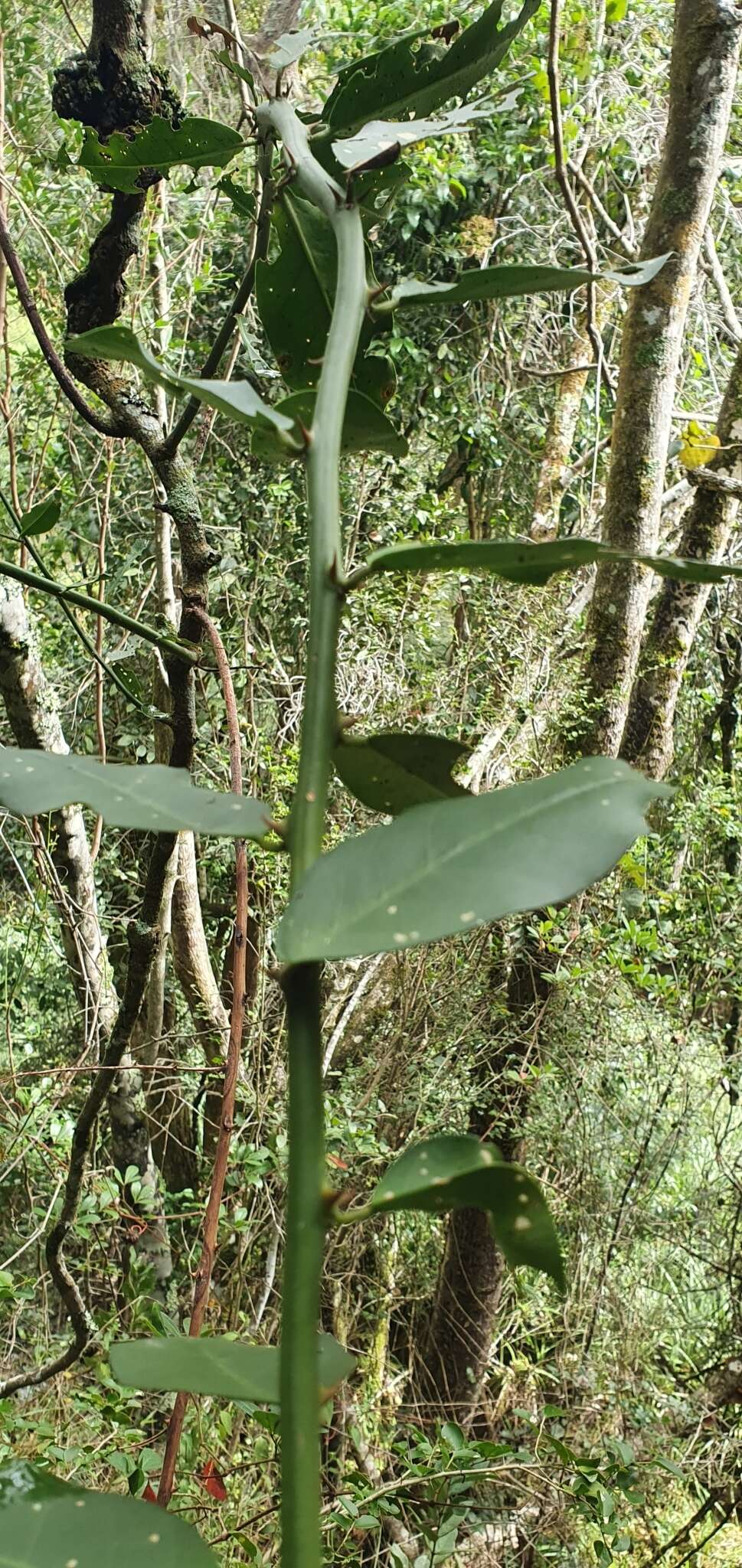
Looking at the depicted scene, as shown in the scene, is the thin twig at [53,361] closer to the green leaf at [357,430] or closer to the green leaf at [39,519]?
the green leaf at [39,519]

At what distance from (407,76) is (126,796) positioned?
257 mm

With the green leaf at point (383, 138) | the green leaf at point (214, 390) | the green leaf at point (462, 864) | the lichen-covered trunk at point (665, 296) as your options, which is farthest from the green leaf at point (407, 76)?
the lichen-covered trunk at point (665, 296)

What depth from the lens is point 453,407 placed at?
9.49ft

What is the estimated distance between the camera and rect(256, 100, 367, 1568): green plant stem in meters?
0.12

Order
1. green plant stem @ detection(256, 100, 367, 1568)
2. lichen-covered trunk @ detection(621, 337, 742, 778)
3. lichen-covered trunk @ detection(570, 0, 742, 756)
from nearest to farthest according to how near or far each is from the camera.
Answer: green plant stem @ detection(256, 100, 367, 1568) < lichen-covered trunk @ detection(570, 0, 742, 756) < lichen-covered trunk @ detection(621, 337, 742, 778)

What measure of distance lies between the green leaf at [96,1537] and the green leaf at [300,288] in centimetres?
28

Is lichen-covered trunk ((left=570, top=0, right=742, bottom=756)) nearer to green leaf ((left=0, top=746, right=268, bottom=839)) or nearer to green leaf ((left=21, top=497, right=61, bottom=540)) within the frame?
green leaf ((left=21, top=497, right=61, bottom=540))

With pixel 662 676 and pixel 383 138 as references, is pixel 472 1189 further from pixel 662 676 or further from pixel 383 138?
pixel 662 676

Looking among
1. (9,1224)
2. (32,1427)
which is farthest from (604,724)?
(9,1224)

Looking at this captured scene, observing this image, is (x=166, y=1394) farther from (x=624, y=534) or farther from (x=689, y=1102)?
(x=624, y=534)

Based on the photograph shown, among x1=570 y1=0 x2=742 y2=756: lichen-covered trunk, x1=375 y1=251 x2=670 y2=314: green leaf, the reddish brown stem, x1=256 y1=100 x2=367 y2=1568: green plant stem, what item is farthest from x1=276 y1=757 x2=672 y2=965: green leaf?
x1=570 y1=0 x2=742 y2=756: lichen-covered trunk

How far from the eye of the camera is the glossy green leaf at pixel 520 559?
0.18 metres

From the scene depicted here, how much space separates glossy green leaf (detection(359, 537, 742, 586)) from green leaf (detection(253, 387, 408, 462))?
42 millimetres

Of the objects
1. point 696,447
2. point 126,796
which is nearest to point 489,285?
point 126,796
